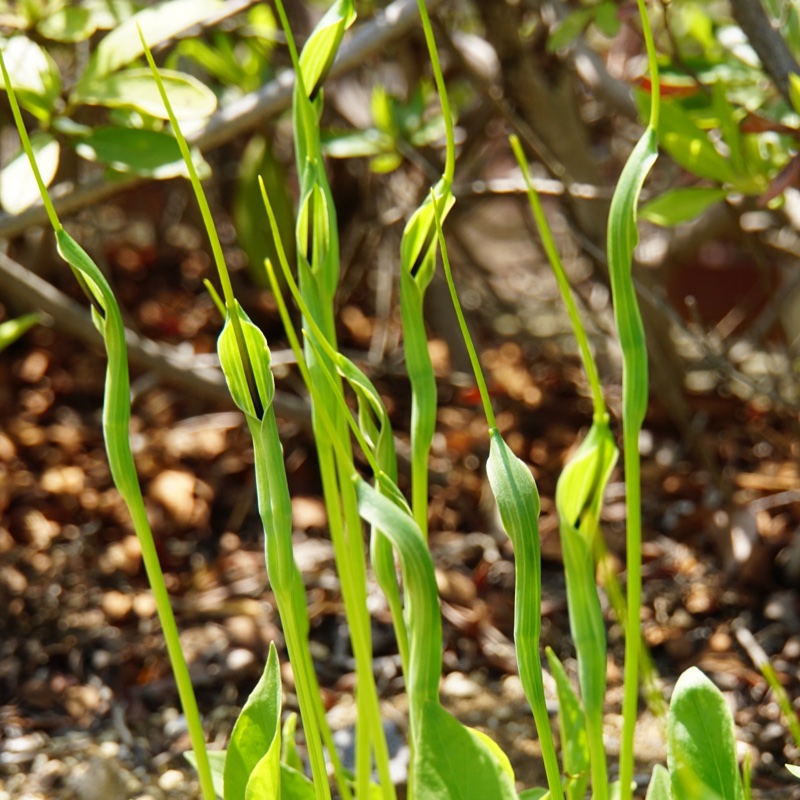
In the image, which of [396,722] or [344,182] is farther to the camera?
[344,182]

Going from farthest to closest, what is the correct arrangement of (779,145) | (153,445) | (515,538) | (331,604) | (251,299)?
(251,299) < (153,445) < (331,604) < (779,145) < (515,538)

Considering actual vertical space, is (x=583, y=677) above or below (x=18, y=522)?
above

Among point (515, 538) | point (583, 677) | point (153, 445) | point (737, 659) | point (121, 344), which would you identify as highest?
point (121, 344)

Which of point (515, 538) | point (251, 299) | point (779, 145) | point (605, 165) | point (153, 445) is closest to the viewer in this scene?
point (515, 538)

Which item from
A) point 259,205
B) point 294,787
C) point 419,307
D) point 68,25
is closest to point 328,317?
point 419,307

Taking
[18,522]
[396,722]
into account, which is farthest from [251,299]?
[396,722]

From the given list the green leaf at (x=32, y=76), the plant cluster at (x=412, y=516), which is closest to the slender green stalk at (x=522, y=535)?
the plant cluster at (x=412, y=516)

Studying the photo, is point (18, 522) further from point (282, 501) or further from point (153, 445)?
point (282, 501)

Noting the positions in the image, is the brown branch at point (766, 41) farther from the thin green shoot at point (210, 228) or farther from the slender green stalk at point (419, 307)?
the thin green shoot at point (210, 228)
